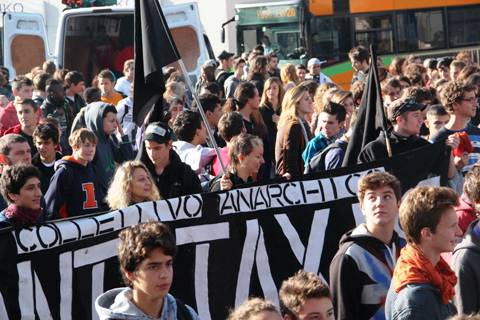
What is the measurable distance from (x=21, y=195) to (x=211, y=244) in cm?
126

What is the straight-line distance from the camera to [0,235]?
667 centimetres

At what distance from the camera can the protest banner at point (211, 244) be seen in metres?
6.80

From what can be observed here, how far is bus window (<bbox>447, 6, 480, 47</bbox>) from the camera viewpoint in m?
28.5

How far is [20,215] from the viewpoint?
7496 mm

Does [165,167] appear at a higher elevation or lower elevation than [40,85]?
lower

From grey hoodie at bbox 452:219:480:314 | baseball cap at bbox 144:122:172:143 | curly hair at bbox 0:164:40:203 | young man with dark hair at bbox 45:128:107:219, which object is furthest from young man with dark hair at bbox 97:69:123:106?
grey hoodie at bbox 452:219:480:314

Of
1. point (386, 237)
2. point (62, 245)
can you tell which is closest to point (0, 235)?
point (62, 245)

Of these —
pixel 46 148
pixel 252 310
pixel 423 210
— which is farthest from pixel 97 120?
pixel 252 310

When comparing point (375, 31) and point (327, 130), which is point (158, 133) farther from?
point (375, 31)

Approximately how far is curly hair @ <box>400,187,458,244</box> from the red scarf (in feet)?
9.20

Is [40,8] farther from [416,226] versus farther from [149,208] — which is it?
[416,226]

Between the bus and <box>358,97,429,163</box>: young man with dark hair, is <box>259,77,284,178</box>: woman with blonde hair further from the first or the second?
the bus

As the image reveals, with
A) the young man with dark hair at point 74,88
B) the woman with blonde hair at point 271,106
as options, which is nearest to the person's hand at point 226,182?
the woman with blonde hair at point 271,106

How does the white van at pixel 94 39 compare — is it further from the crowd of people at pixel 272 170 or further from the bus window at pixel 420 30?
the bus window at pixel 420 30
